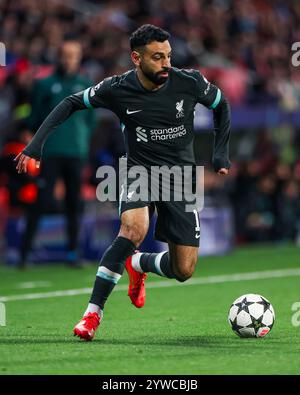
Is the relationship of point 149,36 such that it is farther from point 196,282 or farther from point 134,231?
point 196,282

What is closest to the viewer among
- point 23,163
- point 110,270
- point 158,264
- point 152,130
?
point 110,270

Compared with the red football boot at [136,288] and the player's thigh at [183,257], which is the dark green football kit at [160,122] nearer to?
the player's thigh at [183,257]

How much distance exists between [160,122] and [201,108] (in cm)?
911

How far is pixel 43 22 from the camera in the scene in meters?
18.5

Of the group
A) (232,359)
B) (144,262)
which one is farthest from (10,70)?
(232,359)

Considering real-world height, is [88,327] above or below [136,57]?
below

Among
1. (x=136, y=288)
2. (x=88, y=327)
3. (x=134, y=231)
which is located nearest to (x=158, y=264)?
(x=136, y=288)

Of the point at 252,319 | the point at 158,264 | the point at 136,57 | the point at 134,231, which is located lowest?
the point at 252,319

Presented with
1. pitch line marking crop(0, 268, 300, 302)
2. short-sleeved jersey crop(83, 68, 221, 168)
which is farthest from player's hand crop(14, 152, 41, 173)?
pitch line marking crop(0, 268, 300, 302)

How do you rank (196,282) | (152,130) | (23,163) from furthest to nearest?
(196,282) → (152,130) → (23,163)

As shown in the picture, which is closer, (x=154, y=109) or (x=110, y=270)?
(x=110, y=270)

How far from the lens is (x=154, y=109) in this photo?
24.9ft
